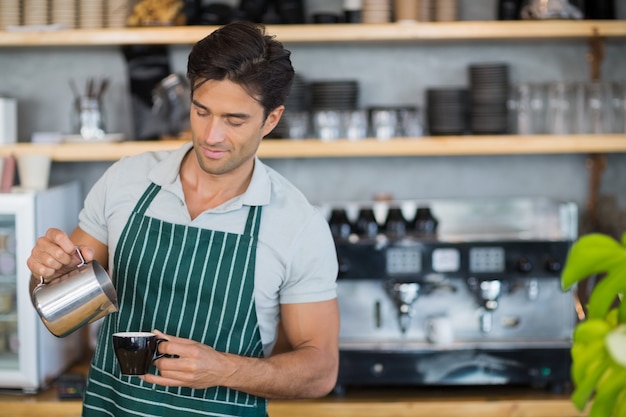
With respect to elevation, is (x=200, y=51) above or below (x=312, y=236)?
above

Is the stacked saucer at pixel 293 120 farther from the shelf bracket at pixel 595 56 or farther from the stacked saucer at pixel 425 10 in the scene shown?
the shelf bracket at pixel 595 56

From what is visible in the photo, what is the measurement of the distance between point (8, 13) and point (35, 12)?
0.09m

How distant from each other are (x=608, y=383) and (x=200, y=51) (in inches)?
45.9

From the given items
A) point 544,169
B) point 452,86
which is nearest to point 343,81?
point 452,86

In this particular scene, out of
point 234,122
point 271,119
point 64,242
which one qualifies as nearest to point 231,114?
point 234,122

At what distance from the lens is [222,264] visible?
190cm

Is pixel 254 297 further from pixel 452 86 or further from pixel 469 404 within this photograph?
Result: pixel 452 86

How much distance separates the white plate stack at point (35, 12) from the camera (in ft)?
10.3

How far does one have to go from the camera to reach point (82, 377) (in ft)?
9.52

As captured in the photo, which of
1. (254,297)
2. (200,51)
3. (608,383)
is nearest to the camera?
(608,383)

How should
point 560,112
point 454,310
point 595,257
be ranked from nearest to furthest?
point 595,257 < point 454,310 < point 560,112

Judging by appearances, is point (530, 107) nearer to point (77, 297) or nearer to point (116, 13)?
point (116, 13)

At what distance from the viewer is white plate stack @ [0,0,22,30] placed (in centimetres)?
315

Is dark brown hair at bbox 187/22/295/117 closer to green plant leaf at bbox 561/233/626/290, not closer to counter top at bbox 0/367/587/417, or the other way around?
green plant leaf at bbox 561/233/626/290
